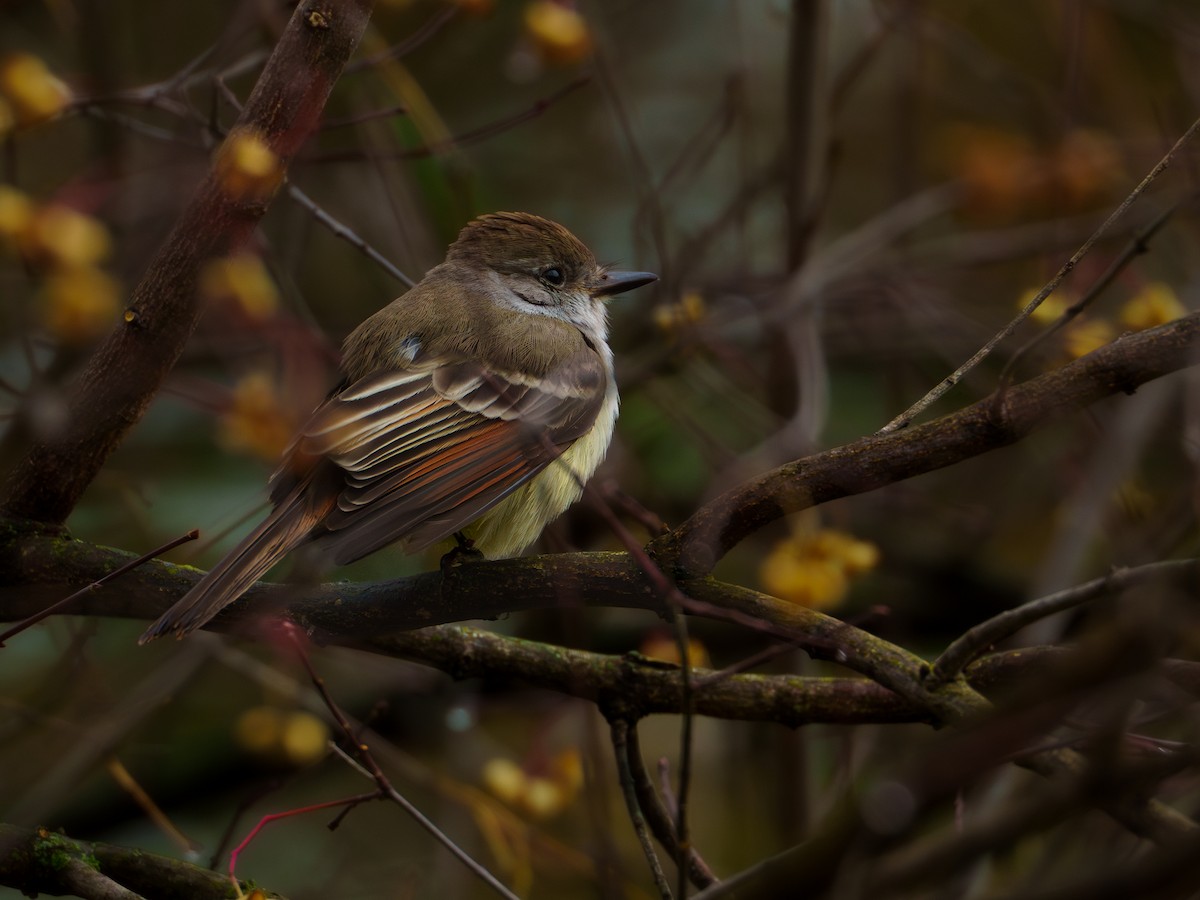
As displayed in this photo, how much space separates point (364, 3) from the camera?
9.20 ft

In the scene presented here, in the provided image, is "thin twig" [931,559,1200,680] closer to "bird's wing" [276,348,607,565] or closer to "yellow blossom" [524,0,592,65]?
"bird's wing" [276,348,607,565]

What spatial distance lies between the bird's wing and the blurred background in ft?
0.92

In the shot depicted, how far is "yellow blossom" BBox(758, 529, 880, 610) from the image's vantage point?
10.7ft

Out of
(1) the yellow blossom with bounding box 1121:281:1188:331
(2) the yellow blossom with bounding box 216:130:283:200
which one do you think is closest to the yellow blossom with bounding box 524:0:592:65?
(2) the yellow blossom with bounding box 216:130:283:200

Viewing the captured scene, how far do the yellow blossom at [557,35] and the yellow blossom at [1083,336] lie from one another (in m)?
1.63

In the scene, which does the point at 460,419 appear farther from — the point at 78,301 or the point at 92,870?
the point at 92,870

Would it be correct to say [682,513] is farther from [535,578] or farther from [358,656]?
Answer: [535,578]

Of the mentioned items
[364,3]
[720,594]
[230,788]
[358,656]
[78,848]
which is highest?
[364,3]

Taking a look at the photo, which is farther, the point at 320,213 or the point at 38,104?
the point at 320,213

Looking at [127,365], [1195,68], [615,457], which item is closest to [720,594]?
Answer: [127,365]

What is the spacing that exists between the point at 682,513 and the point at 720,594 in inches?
114

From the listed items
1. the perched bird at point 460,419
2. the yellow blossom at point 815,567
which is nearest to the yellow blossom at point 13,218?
the perched bird at point 460,419

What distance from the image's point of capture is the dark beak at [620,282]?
433 cm

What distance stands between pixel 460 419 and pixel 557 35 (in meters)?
1.16
